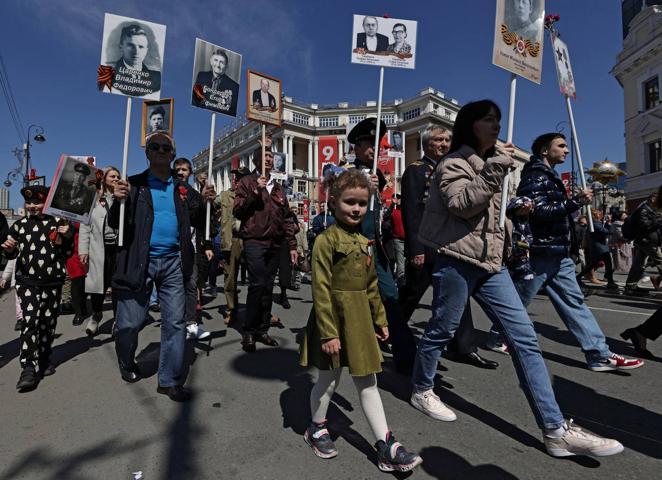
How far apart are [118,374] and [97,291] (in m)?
1.92

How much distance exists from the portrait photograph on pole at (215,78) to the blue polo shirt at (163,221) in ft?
6.52

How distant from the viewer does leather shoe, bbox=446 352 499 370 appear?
370 cm

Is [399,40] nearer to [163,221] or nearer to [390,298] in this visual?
[390,298]

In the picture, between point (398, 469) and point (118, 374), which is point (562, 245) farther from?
point (118, 374)

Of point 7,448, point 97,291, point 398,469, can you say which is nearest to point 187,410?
point 7,448

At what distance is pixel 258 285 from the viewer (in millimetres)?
4367

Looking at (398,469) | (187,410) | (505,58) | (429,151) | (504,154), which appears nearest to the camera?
(398,469)

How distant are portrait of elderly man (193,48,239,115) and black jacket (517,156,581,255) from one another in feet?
12.2

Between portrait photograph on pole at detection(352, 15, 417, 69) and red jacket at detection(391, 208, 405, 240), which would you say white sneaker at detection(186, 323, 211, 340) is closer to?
red jacket at detection(391, 208, 405, 240)

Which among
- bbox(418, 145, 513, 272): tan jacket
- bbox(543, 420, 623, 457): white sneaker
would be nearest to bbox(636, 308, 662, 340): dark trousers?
bbox(543, 420, 623, 457): white sneaker

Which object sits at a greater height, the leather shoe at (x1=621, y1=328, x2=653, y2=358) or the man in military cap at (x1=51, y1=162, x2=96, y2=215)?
the man in military cap at (x1=51, y1=162, x2=96, y2=215)

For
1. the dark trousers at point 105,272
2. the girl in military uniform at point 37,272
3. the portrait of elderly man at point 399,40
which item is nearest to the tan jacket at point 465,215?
the portrait of elderly man at point 399,40

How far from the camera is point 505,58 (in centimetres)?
310

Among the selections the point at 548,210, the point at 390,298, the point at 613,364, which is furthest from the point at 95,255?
the point at 613,364
